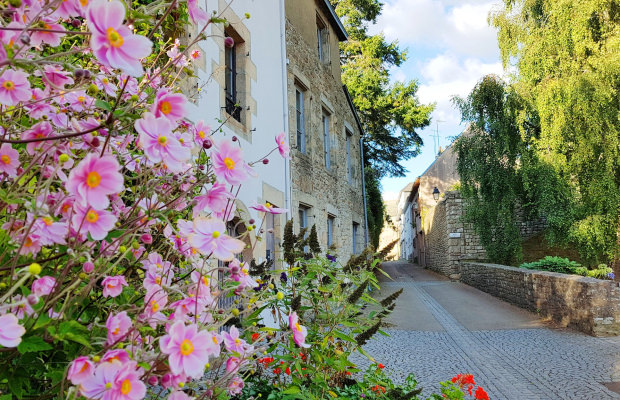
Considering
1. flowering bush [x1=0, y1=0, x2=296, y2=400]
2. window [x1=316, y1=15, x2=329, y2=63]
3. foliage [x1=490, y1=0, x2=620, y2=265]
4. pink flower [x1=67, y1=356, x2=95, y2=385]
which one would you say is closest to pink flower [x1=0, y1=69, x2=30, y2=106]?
flowering bush [x1=0, y1=0, x2=296, y2=400]

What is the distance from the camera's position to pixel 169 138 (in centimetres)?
94

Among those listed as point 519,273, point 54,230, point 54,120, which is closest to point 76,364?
point 54,230

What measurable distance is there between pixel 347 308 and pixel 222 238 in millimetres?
1633

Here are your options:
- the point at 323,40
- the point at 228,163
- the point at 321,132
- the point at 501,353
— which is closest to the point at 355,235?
the point at 321,132

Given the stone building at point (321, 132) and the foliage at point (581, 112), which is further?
the foliage at point (581, 112)

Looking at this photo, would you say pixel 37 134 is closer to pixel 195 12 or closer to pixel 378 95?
pixel 195 12

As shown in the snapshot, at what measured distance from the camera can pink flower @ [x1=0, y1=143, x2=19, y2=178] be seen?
100 centimetres

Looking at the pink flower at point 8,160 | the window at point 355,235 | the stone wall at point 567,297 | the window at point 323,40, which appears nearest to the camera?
the pink flower at point 8,160

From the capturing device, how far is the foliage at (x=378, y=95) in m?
20.3

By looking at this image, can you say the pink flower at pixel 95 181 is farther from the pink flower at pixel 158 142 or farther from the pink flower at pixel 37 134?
the pink flower at pixel 37 134

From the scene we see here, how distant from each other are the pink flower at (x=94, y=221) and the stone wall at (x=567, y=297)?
850 cm

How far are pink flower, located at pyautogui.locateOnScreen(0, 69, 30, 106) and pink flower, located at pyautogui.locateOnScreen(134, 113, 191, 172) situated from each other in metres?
0.29

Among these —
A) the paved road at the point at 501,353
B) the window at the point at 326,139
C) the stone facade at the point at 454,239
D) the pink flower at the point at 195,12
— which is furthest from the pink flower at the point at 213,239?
the stone facade at the point at 454,239

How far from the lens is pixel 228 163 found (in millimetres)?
1065
